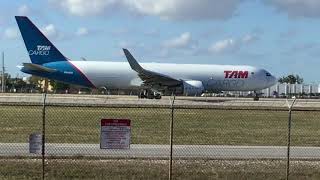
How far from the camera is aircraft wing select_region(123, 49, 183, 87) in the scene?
53.2m

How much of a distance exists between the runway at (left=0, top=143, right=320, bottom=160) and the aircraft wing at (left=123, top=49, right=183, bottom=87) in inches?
1414

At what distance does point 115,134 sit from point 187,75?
4747 cm

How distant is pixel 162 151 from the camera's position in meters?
16.0

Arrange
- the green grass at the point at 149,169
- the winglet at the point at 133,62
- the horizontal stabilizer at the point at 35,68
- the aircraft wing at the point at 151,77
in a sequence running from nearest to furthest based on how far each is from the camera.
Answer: the green grass at the point at 149,169 → the winglet at the point at 133,62 → the aircraft wing at the point at 151,77 → the horizontal stabilizer at the point at 35,68

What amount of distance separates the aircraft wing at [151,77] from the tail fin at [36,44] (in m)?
7.62

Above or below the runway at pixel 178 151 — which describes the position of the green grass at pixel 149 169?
below

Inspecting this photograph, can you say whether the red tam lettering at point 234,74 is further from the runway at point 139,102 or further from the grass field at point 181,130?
the grass field at point 181,130

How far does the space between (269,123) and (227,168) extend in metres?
15.0

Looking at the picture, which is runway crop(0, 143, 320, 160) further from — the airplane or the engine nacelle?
the engine nacelle

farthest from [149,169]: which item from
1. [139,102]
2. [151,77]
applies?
[151,77]

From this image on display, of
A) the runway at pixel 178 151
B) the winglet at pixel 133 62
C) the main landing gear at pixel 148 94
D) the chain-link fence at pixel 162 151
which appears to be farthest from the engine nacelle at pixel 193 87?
the runway at pixel 178 151

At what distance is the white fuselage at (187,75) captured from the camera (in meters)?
55.5

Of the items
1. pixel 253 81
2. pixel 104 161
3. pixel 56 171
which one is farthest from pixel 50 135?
pixel 253 81

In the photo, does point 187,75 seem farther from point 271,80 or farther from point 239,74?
point 271,80
